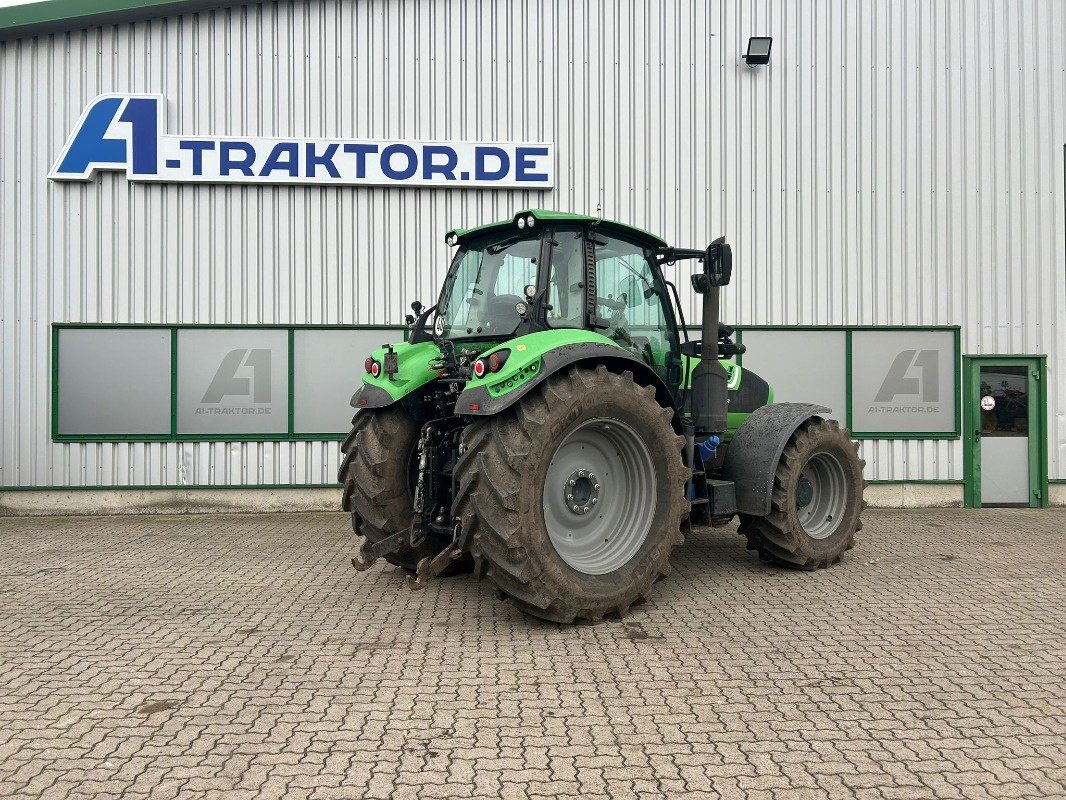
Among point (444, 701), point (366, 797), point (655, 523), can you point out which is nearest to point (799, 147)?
point (655, 523)

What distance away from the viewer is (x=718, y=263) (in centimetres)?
551

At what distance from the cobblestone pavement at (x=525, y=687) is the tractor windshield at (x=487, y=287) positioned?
1.95 metres

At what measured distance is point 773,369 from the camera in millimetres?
9977

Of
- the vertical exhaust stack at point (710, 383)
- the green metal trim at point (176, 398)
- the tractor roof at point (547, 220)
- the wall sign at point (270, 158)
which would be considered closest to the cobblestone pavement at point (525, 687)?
the vertical exhaust stack at point (710, 383)

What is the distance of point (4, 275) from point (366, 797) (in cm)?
942

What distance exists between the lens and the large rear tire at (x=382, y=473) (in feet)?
17.7

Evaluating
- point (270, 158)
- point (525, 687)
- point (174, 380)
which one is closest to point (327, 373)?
point (174, 380)

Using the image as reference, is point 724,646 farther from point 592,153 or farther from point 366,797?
point 592,153

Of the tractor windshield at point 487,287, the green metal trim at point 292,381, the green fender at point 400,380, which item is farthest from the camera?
the green metal trim at point 292,381

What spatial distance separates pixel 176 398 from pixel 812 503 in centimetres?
754

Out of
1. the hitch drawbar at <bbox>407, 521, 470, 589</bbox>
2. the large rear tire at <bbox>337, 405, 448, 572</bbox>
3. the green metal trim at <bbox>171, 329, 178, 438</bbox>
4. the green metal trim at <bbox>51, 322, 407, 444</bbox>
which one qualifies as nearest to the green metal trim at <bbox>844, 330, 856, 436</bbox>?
the green metal trim at <bbox>51, 322, 407, 444</bbox>

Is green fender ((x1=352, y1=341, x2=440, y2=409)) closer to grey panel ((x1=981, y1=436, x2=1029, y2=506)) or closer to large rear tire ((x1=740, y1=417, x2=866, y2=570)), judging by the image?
large rear tire ((x1=740, y1=417, x2=866, y2=570))

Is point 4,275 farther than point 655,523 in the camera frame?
Yes

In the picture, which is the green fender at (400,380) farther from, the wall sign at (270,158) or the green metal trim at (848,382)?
the green metal trim at (848,382)
